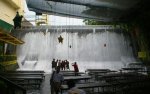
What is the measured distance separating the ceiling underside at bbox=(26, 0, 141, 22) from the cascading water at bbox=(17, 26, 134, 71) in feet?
28.9

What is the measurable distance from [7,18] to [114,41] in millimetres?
11802

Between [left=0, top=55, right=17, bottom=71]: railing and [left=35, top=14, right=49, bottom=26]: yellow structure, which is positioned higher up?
[left=35, top=14, right=49, bottom=26]: yellow structure

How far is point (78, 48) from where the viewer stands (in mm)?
32562

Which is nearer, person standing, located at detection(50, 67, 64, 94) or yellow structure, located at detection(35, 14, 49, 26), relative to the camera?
person standing, located at detection(50, 67, 64, 94)

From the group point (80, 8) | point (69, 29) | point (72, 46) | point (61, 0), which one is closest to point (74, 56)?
point (72, 46)

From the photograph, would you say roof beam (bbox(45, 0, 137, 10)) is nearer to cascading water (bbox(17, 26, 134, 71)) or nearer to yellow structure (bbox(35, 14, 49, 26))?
cascading water (bbox(17, 26, 134, 71))

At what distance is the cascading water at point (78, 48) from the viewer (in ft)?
101

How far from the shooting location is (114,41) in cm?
3281

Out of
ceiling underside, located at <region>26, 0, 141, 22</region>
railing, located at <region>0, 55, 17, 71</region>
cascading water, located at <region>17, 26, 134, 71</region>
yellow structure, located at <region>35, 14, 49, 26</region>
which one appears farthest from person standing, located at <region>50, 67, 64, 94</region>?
yellow structure, located at <region>35, 14, 49, 26</region>

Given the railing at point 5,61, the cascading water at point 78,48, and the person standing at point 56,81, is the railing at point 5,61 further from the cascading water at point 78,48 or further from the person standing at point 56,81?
the person standing at point 56,81

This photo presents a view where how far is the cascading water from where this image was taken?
101 feet

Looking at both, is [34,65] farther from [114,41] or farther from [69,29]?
[114,41]

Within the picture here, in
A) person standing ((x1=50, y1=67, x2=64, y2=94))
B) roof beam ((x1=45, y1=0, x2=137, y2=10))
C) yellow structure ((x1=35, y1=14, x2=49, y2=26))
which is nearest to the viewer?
person standing ((x1=50, y1=67, x2=64, y2=94))

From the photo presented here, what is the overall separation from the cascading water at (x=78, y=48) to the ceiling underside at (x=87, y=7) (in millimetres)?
8797
